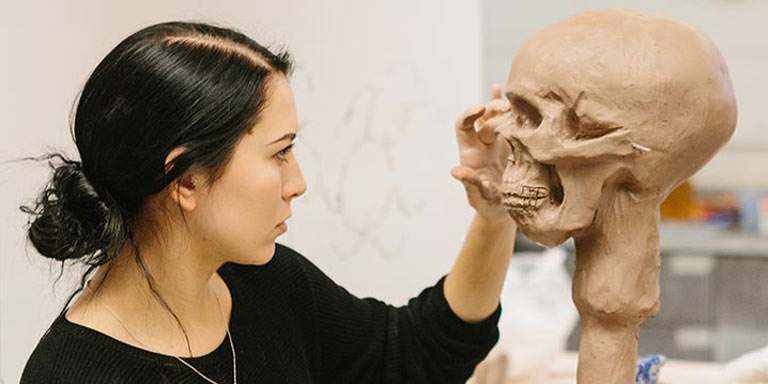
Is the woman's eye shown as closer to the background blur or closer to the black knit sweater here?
the black knit sweater

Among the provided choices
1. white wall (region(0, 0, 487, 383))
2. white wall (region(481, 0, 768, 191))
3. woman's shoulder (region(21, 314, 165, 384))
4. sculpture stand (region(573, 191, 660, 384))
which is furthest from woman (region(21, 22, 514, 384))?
white wall (region(481, 0, 768, 191))

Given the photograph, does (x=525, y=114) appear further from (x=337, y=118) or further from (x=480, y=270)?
(x=337, y=118)

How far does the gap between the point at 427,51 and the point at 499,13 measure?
6.43 feet

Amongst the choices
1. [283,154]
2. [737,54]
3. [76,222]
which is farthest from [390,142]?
[737,54]

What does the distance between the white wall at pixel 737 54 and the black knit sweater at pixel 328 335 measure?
282 cm

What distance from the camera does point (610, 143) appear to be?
3.64 ft

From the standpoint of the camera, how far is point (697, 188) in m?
4.30

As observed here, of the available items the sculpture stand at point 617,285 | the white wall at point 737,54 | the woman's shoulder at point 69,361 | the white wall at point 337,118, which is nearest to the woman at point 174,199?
the woman's shoulder at point 69,361

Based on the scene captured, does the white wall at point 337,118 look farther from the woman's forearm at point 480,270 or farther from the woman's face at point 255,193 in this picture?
the woman's forearm at point 480,270

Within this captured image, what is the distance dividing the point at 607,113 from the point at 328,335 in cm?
71

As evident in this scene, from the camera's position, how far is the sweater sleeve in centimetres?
164

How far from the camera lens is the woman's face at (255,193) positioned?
1.23 m

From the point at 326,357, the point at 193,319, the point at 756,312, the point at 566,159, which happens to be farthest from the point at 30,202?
the point at 756,312

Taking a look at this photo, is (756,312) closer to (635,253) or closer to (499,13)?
(499,13)
